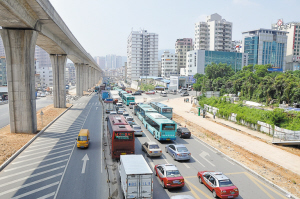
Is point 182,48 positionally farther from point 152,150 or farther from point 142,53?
point 152,150

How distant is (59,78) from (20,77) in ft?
77.1

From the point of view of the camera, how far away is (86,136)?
23.1 m

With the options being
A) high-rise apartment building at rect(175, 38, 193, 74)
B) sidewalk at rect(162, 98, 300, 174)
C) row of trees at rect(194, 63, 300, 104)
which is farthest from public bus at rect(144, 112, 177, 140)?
high-rise apartment building at rect(175, 38, 193, 74)

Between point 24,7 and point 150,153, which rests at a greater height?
point 24,7

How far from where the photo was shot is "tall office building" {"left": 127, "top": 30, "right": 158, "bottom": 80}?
162 m

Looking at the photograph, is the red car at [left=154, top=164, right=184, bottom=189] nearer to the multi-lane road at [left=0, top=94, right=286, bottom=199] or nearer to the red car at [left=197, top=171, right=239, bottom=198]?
the multi-lane road at [left=0, top=94, right=286, bottom=199]

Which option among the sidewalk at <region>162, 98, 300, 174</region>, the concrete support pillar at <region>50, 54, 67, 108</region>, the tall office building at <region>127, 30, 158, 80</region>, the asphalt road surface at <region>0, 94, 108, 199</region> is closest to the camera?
the asphalt road surface at <region>0, 94, 108, 199</region>

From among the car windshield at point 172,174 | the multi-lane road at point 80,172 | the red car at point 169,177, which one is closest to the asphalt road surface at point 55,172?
the multi-lane road at point 80,172

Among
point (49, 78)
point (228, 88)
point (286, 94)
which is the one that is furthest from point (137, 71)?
point (286, 94)

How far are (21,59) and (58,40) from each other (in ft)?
46.6

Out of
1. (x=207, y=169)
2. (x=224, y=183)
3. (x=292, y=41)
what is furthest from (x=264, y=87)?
(x=292, y=41)

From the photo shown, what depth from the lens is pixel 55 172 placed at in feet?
56.5

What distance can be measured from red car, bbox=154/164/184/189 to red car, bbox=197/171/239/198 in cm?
175

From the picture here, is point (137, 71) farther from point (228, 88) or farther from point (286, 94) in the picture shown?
point (286, 94)
